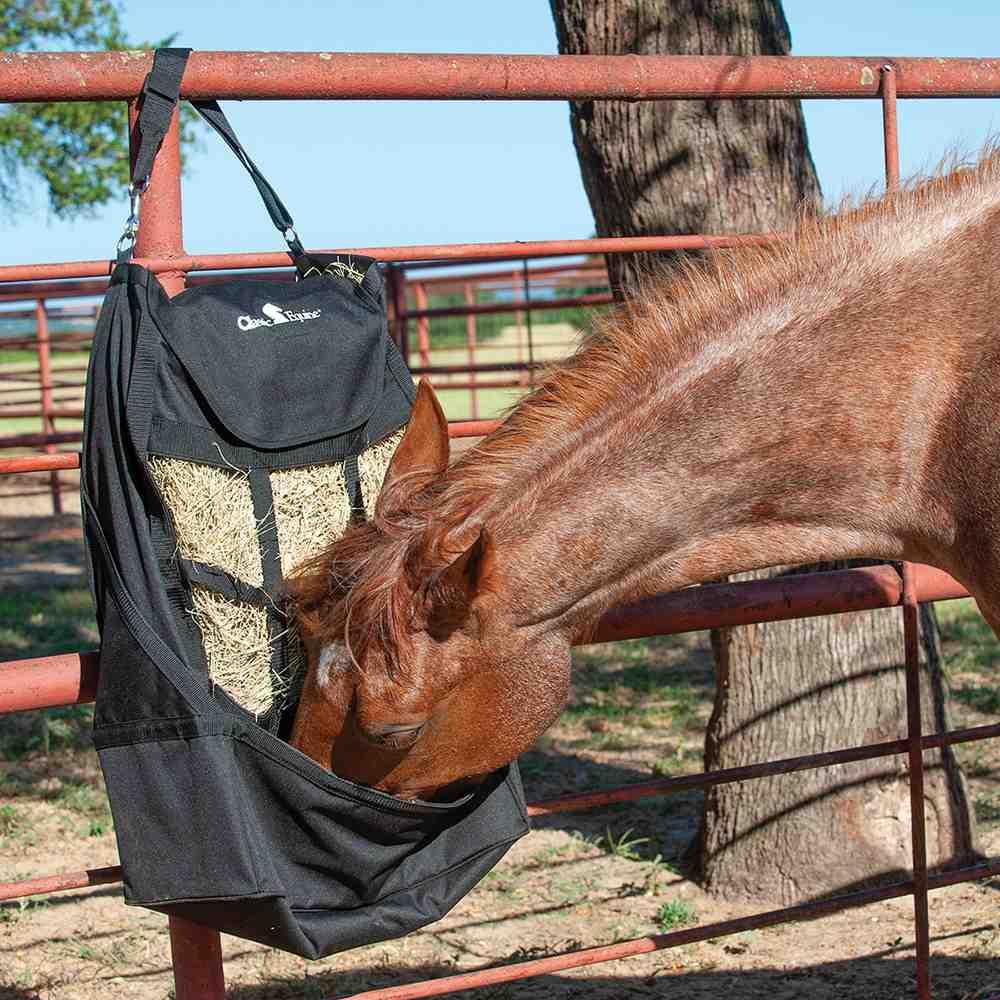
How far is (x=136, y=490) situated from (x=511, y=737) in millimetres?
697

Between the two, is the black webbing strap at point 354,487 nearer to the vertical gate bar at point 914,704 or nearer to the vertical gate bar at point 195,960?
the vertical gate bar at point 195,960

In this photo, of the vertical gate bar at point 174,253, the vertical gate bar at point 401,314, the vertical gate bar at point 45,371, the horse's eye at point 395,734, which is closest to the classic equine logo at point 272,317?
the vertical gate bar at point 174,253

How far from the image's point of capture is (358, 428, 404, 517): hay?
6.56ft

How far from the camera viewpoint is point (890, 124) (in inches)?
95.5

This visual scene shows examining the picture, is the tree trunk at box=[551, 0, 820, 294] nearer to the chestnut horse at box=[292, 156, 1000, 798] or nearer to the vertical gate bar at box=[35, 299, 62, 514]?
the chestnut horse at box=[292, 156, 1000, 798]

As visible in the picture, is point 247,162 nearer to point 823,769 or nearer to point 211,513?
point 211,513

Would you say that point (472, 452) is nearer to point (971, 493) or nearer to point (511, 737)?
point (511, 737)

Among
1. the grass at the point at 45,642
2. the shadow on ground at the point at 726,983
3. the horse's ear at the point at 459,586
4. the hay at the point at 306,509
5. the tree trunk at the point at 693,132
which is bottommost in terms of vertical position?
the shadow on ground at the point at 726,983

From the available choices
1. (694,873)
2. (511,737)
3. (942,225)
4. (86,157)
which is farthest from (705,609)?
(86,157)

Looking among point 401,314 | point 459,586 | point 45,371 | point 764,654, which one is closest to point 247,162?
point 459,586

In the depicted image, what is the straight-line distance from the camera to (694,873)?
388 centimetres

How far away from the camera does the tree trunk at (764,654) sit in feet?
11.9

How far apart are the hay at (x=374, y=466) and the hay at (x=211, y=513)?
Answer: 211 mm

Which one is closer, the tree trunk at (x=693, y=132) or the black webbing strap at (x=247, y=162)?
the black webbing strap at (x=247, y=162)
